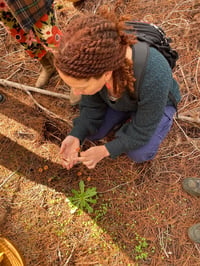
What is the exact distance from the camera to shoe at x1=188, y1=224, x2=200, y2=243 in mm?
1948

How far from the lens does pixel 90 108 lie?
1830 millimetres

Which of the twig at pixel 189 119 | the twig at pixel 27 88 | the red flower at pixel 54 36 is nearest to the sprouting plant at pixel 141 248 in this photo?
the twig at pixel 189 119

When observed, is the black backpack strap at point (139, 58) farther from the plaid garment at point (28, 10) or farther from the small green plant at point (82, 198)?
the small green plant at point (82, 198)

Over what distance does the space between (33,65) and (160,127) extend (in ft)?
5.59

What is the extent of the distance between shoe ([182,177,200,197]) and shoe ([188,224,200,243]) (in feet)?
0.93

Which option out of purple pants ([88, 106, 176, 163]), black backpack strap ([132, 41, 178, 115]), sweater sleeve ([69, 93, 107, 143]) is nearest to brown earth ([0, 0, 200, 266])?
purple pants ([88, 106, 176, 163])

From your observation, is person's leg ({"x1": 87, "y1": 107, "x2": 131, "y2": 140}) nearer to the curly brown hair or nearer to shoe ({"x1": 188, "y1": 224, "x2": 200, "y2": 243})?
the curly brown hair

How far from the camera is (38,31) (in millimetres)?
1798

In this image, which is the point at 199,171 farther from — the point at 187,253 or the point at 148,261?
the point at 148,261

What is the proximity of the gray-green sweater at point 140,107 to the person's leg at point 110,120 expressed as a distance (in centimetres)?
8

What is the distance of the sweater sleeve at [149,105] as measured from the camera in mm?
1257

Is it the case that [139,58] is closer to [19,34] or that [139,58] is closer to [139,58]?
[139,58]

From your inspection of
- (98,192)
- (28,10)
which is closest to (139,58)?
(28,10)

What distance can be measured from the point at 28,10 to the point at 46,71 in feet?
2.89
